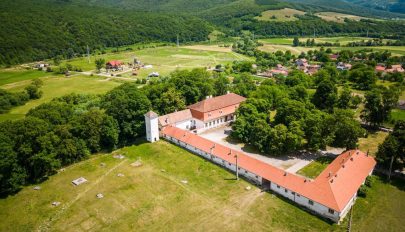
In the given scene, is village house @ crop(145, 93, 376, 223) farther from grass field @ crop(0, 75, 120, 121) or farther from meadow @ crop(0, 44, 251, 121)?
grass field @ crop(0, 75, 120, 121)

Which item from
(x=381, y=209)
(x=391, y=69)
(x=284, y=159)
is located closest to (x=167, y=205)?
(x=284, y=159)

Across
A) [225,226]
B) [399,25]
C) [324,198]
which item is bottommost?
[225,226]

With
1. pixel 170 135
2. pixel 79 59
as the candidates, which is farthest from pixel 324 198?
pixel 79 59

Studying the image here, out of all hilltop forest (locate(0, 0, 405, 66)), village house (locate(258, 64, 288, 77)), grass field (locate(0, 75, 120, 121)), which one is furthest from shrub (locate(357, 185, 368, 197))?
hilltop forest (locate(0, 0, 405, 66))

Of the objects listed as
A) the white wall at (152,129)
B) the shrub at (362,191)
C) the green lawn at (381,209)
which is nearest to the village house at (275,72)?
the white wall at (152,129)

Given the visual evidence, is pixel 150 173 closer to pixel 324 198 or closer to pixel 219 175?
pixel 219 175

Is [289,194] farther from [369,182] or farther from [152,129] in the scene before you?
[152,129]

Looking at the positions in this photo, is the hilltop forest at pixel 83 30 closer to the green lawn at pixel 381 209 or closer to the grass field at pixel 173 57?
the grass field at pixel 173 57
